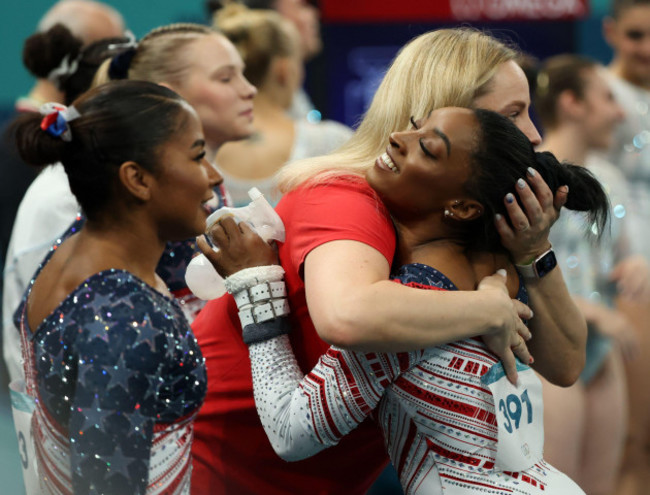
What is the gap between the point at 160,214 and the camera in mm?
1876

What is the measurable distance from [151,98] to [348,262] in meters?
0.57

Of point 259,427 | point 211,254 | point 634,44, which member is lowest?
point 634,44

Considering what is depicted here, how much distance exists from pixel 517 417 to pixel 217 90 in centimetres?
162

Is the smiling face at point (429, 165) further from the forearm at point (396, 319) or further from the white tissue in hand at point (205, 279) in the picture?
the white tissue in hand at point (205, 279)

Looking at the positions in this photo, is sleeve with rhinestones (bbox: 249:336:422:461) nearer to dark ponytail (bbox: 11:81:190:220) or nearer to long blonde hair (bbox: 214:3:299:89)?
dark ponytail (bbox: 11:81:190:220)

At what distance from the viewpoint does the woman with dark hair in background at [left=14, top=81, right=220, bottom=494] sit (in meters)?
A: 1.64

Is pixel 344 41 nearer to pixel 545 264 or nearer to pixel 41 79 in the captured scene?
pixel 41 79

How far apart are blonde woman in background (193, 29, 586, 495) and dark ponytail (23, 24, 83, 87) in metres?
1.44

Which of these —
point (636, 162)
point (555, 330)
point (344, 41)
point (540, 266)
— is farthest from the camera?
point (344, 41)

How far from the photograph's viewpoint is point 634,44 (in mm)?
4902

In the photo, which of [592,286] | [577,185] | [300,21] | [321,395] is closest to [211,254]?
[321,395]

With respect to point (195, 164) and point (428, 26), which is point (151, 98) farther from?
point (428, 26)

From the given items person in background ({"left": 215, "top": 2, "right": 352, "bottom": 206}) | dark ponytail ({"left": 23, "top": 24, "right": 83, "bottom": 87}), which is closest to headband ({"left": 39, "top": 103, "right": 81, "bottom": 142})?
dark ponytail ({"left": 23, "top": 24, "right": 83, "bottom": 87})

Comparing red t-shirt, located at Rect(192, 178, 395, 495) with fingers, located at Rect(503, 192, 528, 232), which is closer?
fingers, located at Rect(503, 192, 528, 232)
